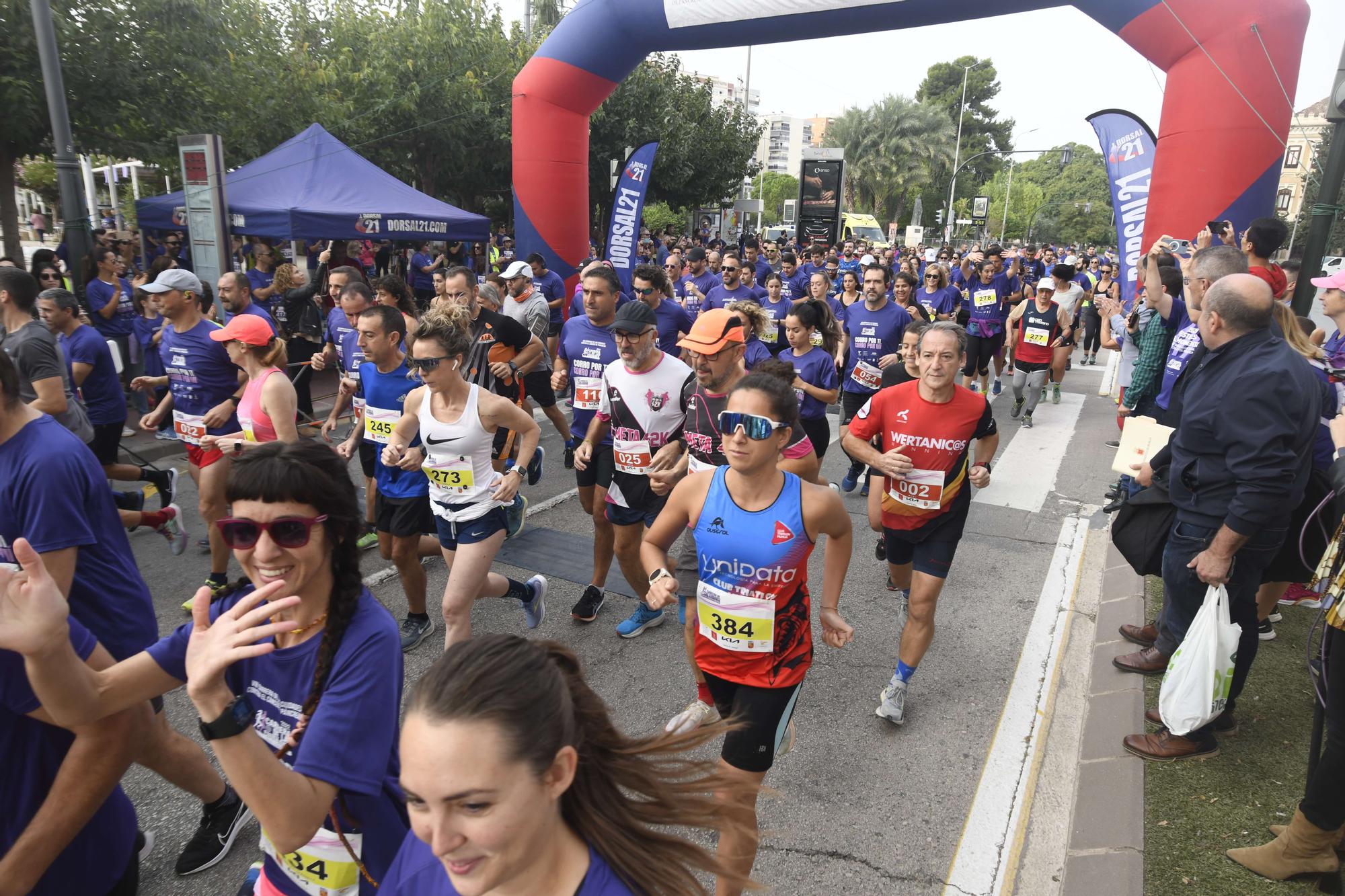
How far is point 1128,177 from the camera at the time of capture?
9.21 m

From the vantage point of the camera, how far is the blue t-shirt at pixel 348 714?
5.46 ft

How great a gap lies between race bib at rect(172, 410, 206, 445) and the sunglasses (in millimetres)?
3859

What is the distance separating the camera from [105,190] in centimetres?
3195

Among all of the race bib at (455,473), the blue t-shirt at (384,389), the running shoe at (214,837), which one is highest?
the blue t-shirt at (384,389)

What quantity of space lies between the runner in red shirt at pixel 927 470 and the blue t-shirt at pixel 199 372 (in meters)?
3.99

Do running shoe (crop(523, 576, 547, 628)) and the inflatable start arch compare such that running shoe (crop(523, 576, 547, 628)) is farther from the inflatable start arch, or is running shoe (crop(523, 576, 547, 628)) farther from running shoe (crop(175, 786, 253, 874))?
the inflatable start arch

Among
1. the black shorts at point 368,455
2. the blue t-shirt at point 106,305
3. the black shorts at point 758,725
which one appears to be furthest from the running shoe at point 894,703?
the blue t-shirt at point 106,305

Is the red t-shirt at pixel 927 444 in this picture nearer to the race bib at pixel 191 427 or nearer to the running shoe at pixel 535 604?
the running shoe at pixel 535 604

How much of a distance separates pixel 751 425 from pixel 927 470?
1.62m

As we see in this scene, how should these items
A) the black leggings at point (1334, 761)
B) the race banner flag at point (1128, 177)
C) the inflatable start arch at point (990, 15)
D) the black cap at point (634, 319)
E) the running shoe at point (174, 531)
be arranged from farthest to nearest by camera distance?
the race banner flag at point (1128, 177)
the inflatable start arch at point (990, 15)
the running shoe at point (174, 531)
the black cap at point (634, 319)
the black leggings at point (1334, 761)

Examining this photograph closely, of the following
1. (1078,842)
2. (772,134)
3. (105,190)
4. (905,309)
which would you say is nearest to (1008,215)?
(772,134)

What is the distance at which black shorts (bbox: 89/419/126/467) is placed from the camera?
6.15 m

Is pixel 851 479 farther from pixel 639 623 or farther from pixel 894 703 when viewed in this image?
pixel 894 703

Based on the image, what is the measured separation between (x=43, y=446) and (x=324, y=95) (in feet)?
58.7
